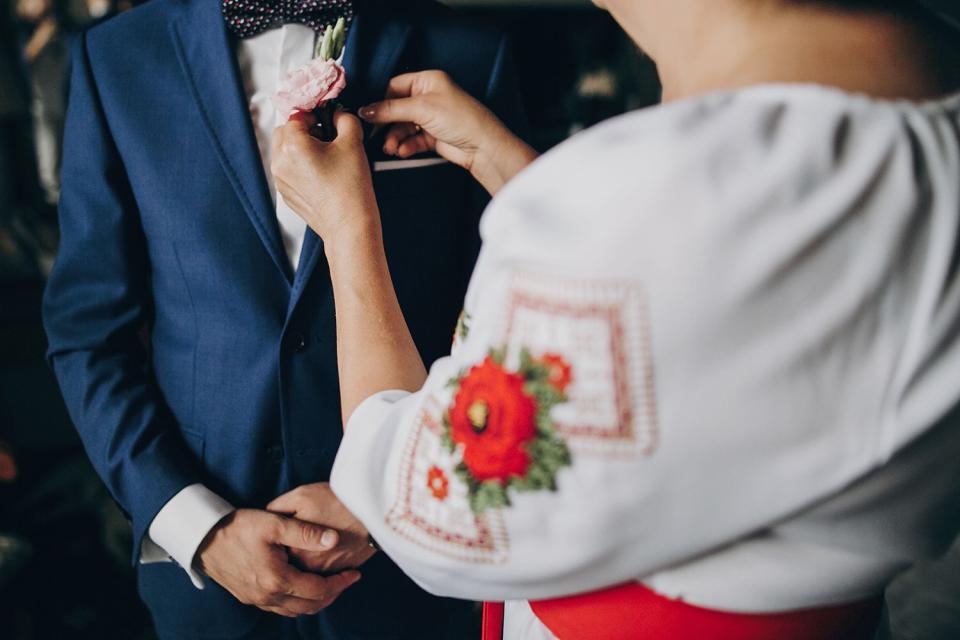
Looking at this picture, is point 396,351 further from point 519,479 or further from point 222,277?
point 222,277

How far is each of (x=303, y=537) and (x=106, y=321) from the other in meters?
0.47

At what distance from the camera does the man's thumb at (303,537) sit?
1.00 metres

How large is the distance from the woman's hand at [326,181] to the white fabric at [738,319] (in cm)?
29

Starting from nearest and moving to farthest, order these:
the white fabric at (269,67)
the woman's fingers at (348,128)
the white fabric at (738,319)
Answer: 1. the white fabric at (738,319)
2. the woman's fingers at (348,128)
3. the white fabric at (269,67)

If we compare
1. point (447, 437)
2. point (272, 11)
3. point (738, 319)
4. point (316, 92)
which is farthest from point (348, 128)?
point (738, 319)

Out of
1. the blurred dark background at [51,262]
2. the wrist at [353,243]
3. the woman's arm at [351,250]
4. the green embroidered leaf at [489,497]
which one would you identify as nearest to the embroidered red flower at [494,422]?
the green embroidered leaf at [489,497]

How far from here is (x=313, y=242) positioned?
1.01 m

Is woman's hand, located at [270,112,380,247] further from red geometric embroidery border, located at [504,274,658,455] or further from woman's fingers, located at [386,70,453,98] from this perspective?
red geometric embroidery border, located at [504,274,658,455]

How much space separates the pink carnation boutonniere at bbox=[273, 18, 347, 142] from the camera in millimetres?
910

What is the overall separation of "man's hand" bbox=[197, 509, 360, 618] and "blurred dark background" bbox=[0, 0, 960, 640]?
1.43m

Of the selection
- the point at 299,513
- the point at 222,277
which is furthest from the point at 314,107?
the point at 299,513

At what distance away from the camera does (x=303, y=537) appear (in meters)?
1.00

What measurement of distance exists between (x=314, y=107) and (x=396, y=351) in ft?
1.22

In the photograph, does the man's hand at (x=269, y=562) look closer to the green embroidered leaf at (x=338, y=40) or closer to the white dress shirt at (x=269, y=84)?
the white dress shirt at (x=269, y=84)
